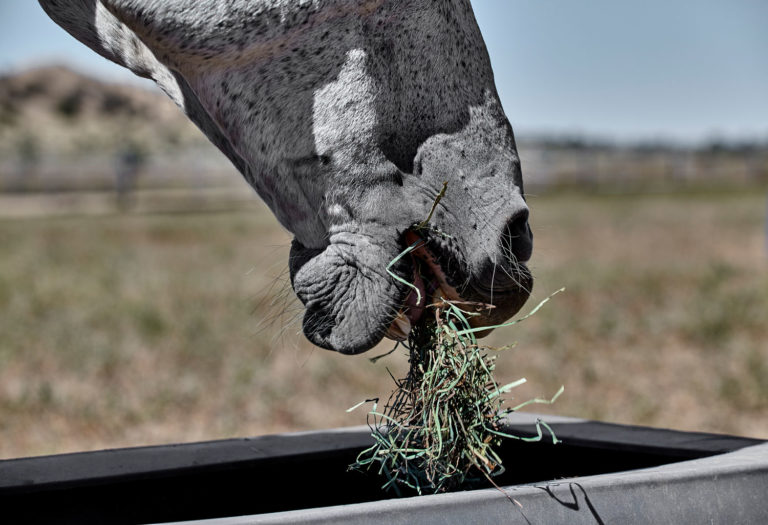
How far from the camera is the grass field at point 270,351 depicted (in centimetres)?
362

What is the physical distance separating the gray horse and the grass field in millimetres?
230

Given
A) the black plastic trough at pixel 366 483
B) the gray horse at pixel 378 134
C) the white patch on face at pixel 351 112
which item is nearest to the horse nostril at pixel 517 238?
the gray horse at pixel 378 134

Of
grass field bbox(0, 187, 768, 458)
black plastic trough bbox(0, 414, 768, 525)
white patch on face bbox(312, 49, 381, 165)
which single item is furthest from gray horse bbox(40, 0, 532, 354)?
black plastic trough bbox(0, 414, 768, 525)

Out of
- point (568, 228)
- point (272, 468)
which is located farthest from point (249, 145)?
point (568, 228)

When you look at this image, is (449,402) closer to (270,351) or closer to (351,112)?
(351,112)

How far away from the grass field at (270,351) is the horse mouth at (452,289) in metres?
0.28

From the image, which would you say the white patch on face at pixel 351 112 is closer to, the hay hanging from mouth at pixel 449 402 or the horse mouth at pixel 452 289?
the horse mouth at pixel 452 289

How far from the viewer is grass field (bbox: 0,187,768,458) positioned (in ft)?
11.9

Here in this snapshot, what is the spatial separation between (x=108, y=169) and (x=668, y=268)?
854 inches

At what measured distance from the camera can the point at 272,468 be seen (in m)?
1.76

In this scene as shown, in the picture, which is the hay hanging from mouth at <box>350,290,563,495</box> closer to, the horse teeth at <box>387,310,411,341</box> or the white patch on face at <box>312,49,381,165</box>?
the horse teeth at <box>387,310,411,341</box>

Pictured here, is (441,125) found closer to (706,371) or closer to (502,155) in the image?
(502,155)

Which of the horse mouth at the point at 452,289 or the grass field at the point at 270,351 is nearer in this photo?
the horse mouth at the point at 452,289

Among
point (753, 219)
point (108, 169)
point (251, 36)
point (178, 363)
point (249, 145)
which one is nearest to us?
point (251, 36)
